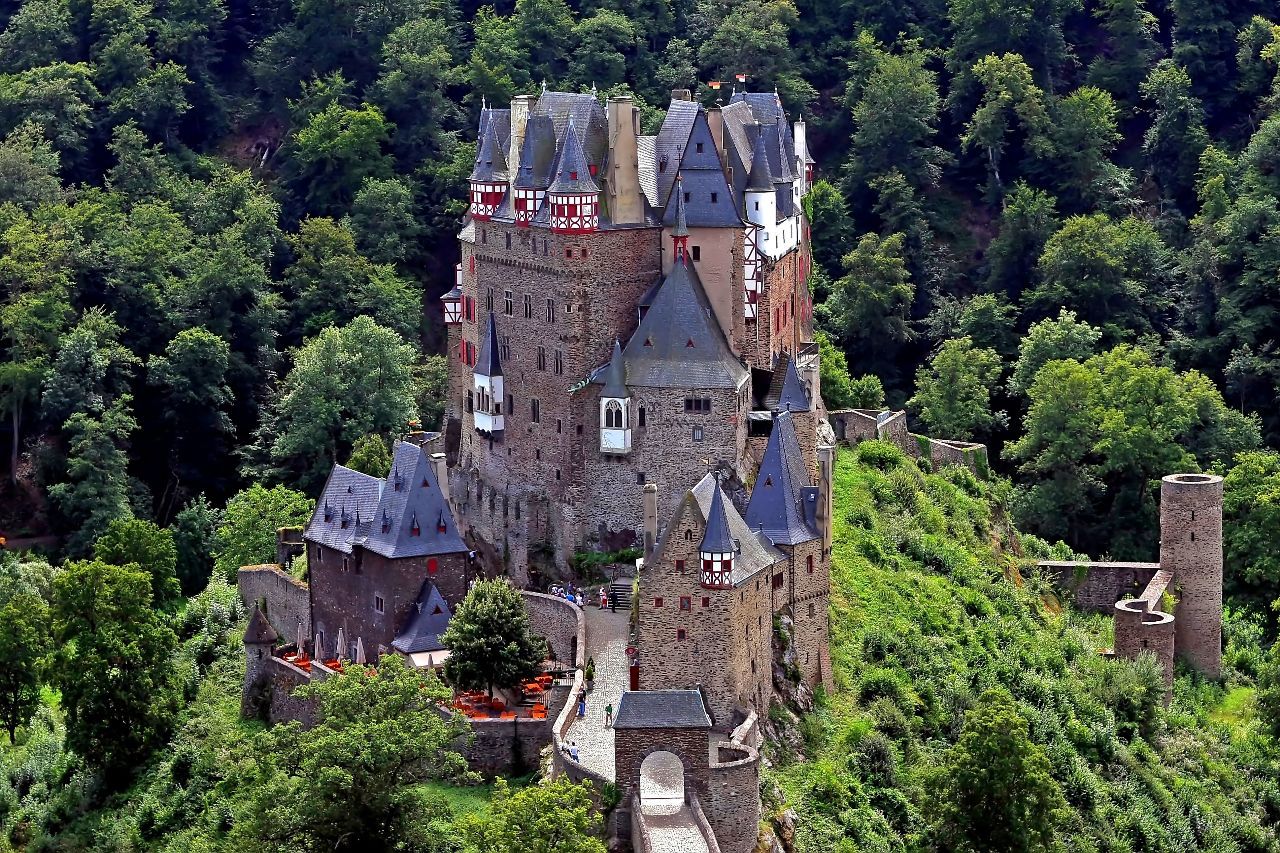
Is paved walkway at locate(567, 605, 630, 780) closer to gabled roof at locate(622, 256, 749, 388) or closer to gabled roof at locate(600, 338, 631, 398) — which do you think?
gabled roof at locate(600, 338, 631, 398)

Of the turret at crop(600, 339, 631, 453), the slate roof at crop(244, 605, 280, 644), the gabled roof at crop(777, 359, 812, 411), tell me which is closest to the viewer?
the turret at crop(600, 339, 631, 453)

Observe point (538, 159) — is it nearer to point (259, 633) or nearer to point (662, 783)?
point (259, 633)

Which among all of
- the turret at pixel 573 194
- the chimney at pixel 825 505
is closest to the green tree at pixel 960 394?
the chimney at pixel 825 505

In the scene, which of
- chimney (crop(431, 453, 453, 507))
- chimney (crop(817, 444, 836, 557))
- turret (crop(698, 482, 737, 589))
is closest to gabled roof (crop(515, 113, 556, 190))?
chimney (crop(431, 453, 453, 507))

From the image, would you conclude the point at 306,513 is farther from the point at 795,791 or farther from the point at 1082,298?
the point at 1082,298

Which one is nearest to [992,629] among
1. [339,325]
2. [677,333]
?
[677,333]

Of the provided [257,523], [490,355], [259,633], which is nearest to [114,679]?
[259,633]

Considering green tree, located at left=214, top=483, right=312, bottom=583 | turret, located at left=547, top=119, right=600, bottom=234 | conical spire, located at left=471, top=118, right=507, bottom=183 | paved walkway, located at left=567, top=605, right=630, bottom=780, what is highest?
conical spire, located at left=471, top=118, right=507, bottom=183
